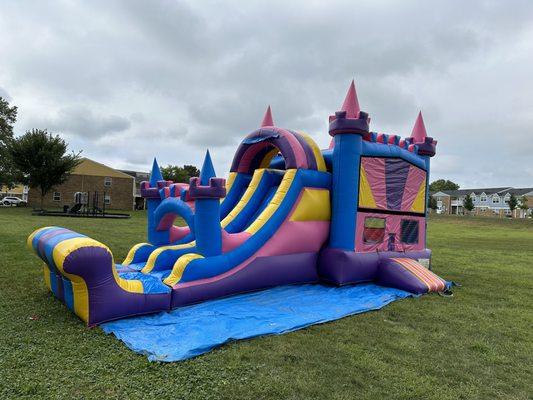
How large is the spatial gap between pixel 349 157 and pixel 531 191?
2612 inches

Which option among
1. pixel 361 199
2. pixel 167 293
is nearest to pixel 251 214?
pixel 361 199

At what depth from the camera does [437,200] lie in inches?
2744

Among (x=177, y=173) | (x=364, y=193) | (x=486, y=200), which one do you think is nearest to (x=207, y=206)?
(x=364, y=193)

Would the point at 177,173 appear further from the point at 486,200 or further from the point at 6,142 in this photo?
the point at 486,200

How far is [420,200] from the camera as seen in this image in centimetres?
765

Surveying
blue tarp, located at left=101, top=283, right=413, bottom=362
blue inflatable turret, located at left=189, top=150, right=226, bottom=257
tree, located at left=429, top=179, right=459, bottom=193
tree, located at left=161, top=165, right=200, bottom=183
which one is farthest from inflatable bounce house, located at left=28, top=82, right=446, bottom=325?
tree, located at left=429, top=179, right=459, bottom=193

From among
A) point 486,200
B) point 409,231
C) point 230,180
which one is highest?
point 486,200

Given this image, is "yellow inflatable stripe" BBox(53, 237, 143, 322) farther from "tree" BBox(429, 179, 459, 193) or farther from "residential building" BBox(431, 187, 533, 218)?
"tree" BBox(429, 179, 459, 193)

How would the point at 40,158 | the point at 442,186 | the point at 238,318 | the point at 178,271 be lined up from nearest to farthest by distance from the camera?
the point at 238,318
the point at 178,271
the point at 40,158
the point at 442,186

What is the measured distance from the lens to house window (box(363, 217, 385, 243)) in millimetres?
6570

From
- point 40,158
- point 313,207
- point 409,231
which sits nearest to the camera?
point 313,207

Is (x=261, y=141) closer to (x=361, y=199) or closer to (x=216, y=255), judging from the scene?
(x=361, y=199)

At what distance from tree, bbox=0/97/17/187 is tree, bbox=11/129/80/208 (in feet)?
6.29

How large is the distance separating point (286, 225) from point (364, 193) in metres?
1.50
